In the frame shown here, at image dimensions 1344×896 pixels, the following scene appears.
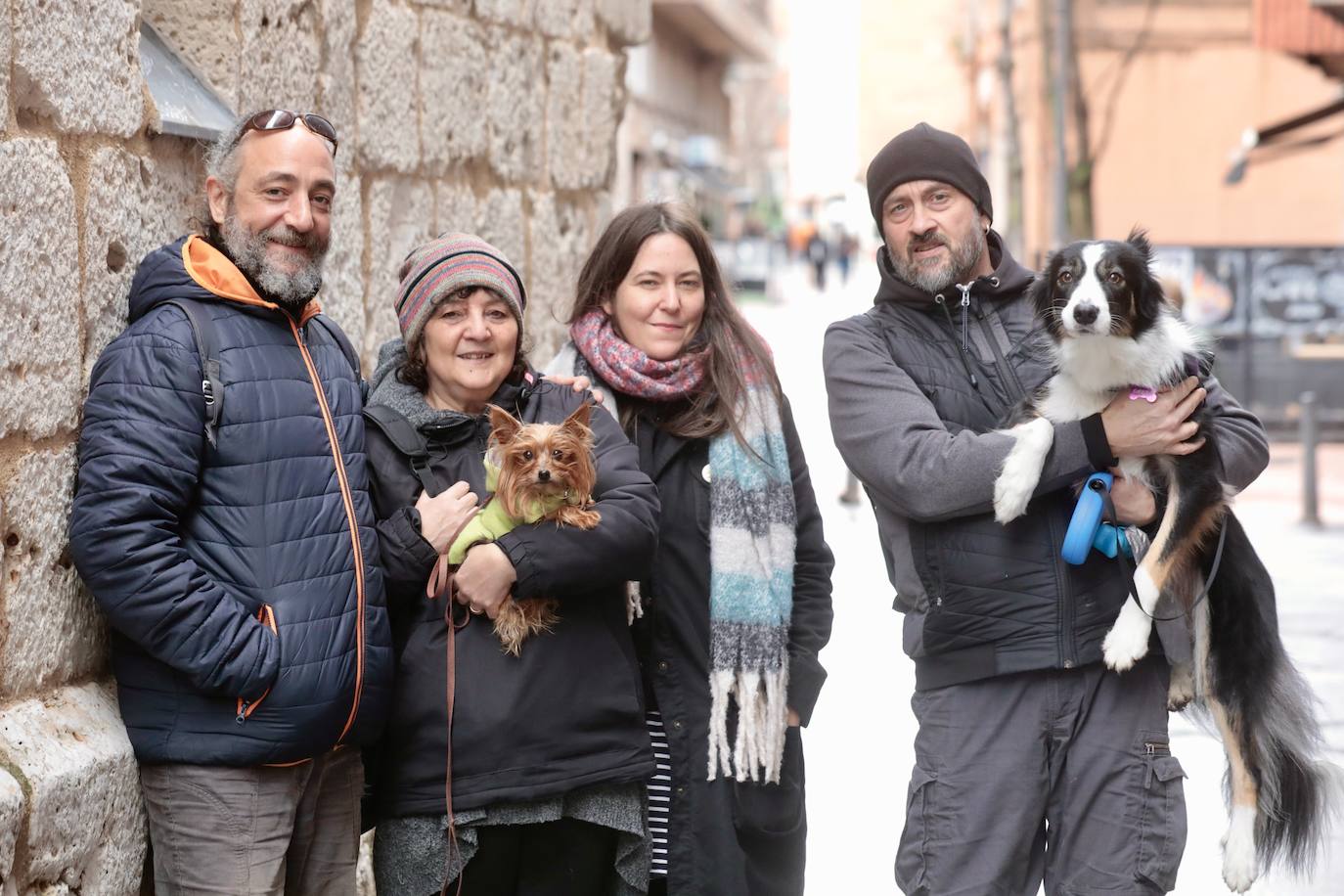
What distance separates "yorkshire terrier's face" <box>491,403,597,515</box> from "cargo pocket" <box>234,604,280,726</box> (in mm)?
568

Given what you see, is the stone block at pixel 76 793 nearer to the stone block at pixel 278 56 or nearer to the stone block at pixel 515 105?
the stone block at pixel 278 56

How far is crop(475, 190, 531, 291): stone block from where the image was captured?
641 centimetres

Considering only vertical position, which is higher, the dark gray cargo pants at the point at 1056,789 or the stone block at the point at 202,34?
the stone block at the point at 202,34

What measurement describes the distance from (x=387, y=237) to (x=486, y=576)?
2.42 meters

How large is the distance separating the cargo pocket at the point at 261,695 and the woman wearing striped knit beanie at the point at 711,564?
3.50 feet

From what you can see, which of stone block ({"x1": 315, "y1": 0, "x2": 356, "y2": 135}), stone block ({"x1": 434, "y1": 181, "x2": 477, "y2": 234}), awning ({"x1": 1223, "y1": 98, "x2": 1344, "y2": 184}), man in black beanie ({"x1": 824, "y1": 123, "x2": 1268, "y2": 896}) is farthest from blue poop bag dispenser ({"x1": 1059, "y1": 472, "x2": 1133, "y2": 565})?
awning ({"x1": 1223, "y1": 98, "x2": 1344, "y2": 184})

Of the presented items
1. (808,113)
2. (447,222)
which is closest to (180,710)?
(447,222)

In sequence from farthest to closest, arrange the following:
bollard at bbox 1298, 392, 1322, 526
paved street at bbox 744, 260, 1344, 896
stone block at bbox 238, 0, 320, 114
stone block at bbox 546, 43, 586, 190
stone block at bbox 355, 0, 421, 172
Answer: bollard at bbox 1298, 392, 1322, 526
stone block at bbox 546, 43, 586, 190
paved street at bbox 744, 260, 1344, 896
stone block at bbox 355, 0, 421, 172
stone block at bbox 238, 0, 320, 114

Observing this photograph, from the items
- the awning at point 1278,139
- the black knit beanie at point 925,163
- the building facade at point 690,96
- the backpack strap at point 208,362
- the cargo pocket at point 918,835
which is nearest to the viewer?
the backpack strap at point 208,362

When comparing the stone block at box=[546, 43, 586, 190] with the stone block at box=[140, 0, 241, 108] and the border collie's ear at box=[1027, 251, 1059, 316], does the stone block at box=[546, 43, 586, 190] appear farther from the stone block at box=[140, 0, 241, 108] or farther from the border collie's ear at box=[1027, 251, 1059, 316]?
the border collie's ear at box=[1027, 251, 1059, 316]

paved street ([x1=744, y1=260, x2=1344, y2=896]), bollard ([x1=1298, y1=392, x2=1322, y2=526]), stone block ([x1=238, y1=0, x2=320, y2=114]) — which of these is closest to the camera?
stone block ([x1=238, y1=0, x2=320, y2=114])

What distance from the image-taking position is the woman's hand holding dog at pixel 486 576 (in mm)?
3490


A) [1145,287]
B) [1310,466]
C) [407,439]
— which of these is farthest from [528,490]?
[1310,466]

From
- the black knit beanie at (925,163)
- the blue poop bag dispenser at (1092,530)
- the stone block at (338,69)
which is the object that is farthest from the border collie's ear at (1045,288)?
the stone block at (338,69)
